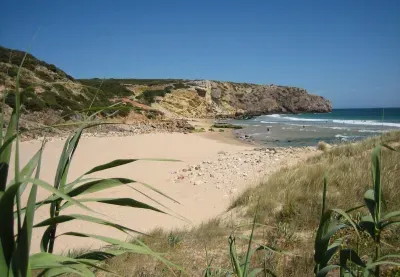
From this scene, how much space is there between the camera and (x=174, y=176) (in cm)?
882

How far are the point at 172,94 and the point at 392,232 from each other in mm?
40516

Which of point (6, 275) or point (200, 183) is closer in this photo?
point (6, 275)

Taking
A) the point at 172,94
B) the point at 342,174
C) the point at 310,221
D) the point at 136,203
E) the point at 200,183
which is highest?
the point at 172,94

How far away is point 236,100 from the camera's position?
191 ft

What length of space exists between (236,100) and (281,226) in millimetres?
56136

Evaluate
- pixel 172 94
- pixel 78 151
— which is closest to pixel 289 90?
pixel 172 94

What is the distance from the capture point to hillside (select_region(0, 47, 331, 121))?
60.7 feet

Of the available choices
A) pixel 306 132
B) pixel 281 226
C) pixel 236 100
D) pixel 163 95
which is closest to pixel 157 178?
pixel 281 226

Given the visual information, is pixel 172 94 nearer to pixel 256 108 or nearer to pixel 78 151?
pixel 256 108

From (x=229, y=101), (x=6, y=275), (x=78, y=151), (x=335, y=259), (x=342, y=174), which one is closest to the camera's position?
(x=6, y=275)

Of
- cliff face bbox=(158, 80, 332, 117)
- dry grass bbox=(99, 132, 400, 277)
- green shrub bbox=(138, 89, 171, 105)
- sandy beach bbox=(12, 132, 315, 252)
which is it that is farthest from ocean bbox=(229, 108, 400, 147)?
green shrub bbox=(138, 89, 171, 105)

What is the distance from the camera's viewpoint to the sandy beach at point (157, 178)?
17.6ft

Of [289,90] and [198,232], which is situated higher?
[289,90]

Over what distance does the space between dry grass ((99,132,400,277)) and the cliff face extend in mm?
34396
